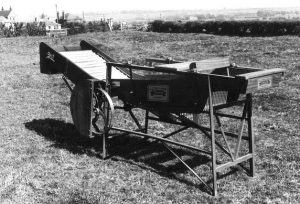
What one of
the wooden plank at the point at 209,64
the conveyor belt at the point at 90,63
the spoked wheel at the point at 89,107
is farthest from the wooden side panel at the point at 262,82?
the conveyor belt at the point at 90,63

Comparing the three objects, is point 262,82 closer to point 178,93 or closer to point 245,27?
point 178,93

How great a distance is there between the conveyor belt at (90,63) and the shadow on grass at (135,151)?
3.80ft

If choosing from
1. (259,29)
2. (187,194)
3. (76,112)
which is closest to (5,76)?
(76,112)

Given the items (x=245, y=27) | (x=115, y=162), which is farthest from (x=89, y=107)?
(x=245, y=27)

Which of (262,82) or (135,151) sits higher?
(262,82)

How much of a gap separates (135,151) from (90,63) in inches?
77.5

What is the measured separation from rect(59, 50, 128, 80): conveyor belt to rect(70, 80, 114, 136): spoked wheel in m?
0.57

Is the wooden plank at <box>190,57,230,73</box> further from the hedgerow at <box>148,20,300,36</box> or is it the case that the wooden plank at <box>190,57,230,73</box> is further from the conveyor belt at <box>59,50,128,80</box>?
the hedgerow at <box>148,20,300,36</box>

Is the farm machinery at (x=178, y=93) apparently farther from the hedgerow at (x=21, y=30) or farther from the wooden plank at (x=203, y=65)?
the hedgerow at (x=21, y=30)

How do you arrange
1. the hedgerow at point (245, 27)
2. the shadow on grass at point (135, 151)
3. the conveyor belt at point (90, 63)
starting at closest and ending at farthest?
the shadow on grass at point (135, 151)
the conveyor belt at point (90, 63)
the hedgerow at point (245, 27)

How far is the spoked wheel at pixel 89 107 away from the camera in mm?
6293

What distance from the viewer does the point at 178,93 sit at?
18.0 feet

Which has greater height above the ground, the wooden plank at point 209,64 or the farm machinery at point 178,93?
the wooden plank at point 209,64

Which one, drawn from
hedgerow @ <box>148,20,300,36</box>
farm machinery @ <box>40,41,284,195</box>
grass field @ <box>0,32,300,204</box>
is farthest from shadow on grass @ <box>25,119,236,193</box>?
hedgerow @ <box>148,20,300,36</box>
